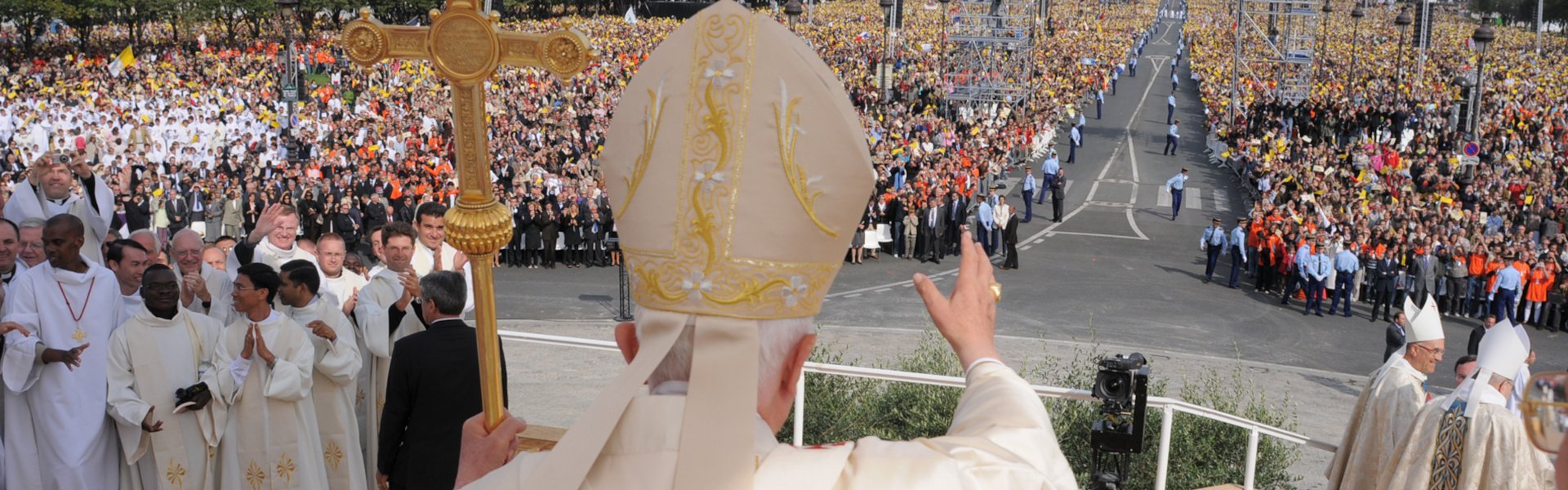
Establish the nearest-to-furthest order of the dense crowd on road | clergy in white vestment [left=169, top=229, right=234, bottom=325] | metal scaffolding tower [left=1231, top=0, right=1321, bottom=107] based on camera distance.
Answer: clergy in white vestment [left=169, top=229, right=234, bottom=325]
the dense crowd on road
metal scaffolding tower [left=1231, top=0, right=1321, bottom=107]

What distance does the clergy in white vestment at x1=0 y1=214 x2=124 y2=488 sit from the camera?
6.05 m

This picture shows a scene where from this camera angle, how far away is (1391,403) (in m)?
7.21

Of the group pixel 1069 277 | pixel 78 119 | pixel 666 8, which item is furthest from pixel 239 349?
pixel 666 8

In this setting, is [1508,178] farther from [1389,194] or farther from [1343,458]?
[1343,458]

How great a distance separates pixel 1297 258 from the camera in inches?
744

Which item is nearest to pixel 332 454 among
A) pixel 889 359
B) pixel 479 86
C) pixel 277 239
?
pixel 277 239

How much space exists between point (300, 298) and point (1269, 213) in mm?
18174

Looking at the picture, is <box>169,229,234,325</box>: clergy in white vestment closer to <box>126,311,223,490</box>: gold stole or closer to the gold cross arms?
<box>126,311,223,490</box>: gold stole

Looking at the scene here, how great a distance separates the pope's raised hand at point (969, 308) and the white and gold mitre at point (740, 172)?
0.20 meters

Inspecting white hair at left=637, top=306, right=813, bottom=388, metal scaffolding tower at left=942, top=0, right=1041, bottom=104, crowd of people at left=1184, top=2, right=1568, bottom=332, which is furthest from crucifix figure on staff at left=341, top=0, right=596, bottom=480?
metal scaffolding tower at left=942, top=0, right=1041, bottom=104

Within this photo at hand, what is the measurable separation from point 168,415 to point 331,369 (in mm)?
727

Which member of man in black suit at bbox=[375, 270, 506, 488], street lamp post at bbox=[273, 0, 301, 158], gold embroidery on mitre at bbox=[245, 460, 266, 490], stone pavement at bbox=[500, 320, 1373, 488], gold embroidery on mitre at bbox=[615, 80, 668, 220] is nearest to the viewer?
gold embroidery on mitre at bbox=[615, 80, 668, 220]

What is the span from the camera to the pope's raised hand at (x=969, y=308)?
88.9 inches

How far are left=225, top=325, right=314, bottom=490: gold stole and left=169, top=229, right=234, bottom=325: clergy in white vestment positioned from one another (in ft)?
2.42
